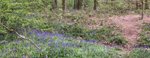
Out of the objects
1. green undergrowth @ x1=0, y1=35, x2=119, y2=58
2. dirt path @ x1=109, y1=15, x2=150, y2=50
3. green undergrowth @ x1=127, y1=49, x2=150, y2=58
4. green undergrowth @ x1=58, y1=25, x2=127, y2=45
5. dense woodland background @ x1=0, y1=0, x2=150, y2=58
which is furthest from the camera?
green undergrowth @ x1=58, y1=25, x2=127, y2=45

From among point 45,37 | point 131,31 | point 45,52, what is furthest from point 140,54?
point 131,31

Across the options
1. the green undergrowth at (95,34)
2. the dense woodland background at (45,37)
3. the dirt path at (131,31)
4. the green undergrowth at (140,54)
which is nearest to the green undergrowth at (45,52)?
the dense woodland background at (45,37)

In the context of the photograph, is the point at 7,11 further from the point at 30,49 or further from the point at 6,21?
the point at 30,49

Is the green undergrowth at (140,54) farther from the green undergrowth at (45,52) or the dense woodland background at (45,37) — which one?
the green undergrowth at (45,52)

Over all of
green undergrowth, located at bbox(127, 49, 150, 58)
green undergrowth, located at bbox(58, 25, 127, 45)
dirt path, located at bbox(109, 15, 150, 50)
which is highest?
green undergrowth, located at bbox(127, 49, 150, 58)

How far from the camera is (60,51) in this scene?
916 centimetres

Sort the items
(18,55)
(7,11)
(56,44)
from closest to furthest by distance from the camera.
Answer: (7,11), (18,55), (56,44)

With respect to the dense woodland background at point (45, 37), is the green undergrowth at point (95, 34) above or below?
below

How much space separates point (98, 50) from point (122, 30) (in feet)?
25.0

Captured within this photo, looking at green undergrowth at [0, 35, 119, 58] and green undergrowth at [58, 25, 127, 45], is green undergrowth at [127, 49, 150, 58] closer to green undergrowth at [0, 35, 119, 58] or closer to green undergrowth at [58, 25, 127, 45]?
green undergrowth at [0, 35, 119, 58]

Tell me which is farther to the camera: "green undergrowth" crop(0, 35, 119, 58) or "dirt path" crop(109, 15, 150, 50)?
"dirt path" crop(109, 15, 150, 50)

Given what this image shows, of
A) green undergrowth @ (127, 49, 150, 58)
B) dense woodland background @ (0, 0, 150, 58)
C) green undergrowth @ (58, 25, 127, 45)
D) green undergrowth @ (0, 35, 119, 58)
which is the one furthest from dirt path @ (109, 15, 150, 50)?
green undergrowth @ (0, 35, 119, 58)

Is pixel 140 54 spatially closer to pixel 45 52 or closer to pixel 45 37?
pixel 45 37

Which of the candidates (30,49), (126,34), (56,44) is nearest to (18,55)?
(30,49)
